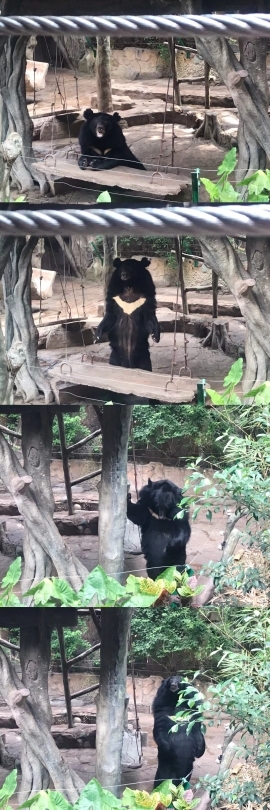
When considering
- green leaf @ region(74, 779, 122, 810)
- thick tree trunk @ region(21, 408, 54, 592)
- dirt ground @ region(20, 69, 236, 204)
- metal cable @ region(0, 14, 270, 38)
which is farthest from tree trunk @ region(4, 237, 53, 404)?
metal cable @ region(0, 14, 270, 38)

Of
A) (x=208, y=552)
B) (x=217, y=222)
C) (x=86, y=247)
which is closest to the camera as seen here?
(x=217, y=222)

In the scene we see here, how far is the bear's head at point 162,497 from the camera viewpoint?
11.6 m

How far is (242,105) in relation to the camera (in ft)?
36.7

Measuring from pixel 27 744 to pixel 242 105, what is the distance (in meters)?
4.88

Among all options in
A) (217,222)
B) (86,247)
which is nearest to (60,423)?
(86,247)

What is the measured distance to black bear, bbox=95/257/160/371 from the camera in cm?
1135

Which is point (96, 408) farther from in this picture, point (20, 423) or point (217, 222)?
point (217, 222)

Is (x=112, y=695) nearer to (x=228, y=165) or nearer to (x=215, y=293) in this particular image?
(x=215, y=293)

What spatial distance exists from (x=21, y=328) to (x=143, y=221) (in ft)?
26.9

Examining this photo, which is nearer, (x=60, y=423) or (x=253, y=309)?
(x=253, y=309)

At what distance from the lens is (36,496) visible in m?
11.9

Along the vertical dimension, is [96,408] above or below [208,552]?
above

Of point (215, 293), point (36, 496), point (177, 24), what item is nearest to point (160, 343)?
point (215, 293)

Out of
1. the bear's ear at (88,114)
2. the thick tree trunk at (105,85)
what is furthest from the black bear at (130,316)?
the bear's ear at (88,114)
